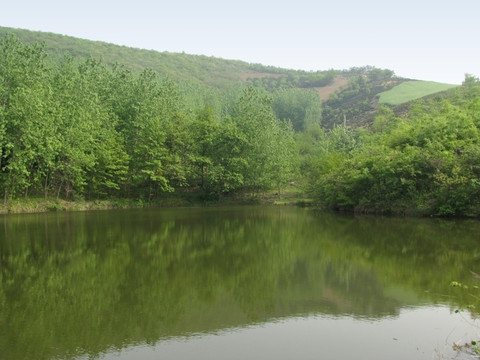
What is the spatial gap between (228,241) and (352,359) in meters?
13.2

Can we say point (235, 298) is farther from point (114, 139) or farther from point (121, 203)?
point (114, 139)

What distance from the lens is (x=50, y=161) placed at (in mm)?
38188

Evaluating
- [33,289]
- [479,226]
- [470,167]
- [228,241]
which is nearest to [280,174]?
[470,167]

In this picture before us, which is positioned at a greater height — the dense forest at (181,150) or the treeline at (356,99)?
the treeline at (356,99)

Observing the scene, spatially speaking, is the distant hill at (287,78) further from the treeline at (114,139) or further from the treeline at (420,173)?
the treeline at (420,173)

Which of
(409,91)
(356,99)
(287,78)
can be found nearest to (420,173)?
(409,91)

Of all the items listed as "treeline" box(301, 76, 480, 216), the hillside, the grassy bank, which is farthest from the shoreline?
the hillside

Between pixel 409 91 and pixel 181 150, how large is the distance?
2960 inches

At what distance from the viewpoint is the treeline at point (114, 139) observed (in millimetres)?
37625

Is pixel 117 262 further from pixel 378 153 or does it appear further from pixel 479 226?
pixel 378 153

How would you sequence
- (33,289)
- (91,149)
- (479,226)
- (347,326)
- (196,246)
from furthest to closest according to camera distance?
(91,149)
(479,226)
(196,246)
(33,289)
(347,326)

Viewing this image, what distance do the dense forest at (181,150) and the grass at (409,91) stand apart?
32548 millimetres

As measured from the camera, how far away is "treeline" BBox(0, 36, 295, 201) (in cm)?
3762

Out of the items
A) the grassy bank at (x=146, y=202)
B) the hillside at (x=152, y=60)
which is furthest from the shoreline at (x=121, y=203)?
the hillside at (x=152, y=60)
